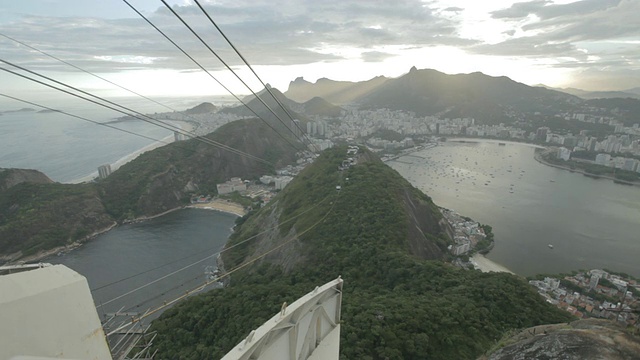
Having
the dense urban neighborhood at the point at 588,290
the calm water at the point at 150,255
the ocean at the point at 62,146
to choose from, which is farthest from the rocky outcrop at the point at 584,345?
the ocean at the point at 62,146

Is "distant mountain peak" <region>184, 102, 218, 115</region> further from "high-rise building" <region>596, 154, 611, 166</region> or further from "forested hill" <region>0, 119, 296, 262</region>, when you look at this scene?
"high-rise building" <region>596, 154, 611, 166</region>

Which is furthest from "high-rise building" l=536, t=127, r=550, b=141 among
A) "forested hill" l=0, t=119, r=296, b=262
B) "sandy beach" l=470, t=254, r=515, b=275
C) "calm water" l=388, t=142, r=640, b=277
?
"sandy beach" l=470, t=254, r=515, b=275

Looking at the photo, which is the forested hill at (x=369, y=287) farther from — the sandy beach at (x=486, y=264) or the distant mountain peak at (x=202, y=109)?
the distant mountain peak at (x=202, y=109)

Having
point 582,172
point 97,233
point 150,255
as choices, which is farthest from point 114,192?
point 582,172

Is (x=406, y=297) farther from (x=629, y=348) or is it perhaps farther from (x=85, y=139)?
(x=85, y=139)

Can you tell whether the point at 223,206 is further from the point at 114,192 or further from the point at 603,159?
the point at 603,159

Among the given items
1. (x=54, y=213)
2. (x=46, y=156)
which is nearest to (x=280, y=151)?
(x=54, y=213)

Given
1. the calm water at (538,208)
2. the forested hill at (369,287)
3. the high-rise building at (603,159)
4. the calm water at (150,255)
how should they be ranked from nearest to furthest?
the forested hill at (369,287)
the calm water at (150,255)
the calm water at (538,208)
the high-rise building at (603,159)
